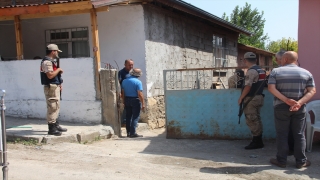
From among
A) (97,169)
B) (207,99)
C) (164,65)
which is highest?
(164,65)

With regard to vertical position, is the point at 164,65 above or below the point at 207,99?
above

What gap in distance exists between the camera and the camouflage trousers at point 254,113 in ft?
21.7

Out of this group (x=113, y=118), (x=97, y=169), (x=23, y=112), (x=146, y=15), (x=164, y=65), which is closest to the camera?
(x=97, y=169)

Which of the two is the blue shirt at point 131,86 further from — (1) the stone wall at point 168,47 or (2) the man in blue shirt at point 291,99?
(2) the man in blue shirt at point 291,99

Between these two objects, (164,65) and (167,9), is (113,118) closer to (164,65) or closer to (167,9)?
(164,65)

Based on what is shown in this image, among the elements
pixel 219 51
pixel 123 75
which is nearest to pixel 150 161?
pixel 123 75

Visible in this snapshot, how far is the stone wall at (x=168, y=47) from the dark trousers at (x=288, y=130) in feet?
16.3

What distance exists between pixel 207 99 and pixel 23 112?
4.69 m

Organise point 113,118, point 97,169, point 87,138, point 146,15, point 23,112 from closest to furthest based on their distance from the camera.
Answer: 1. point 97,169
2. point 87,138
3. point 113,118
4. point 23,112
5. point 146,15

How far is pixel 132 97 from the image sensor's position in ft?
27.2

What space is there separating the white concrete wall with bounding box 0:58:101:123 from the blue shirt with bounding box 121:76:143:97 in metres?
0.75

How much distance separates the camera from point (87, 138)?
7.55 metres

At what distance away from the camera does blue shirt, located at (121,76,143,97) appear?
27.0ft

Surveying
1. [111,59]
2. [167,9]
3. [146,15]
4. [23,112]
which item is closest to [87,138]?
[23,112]
